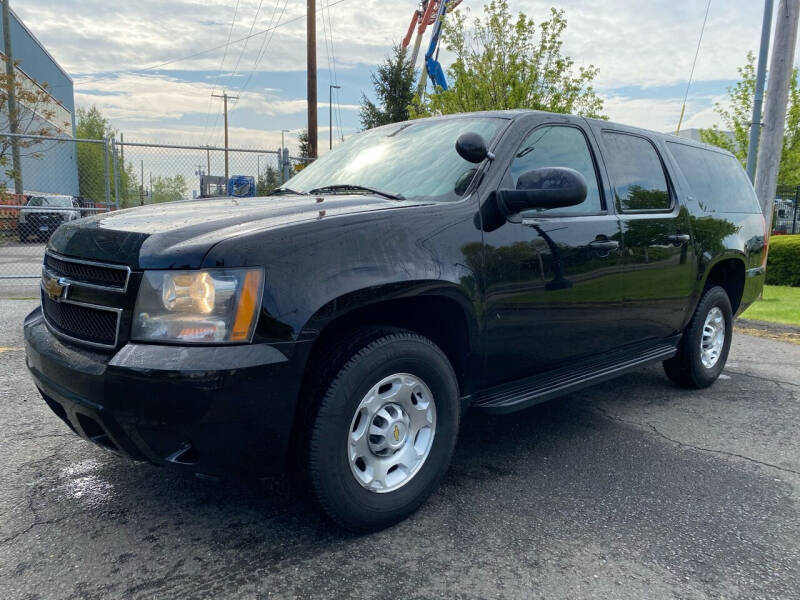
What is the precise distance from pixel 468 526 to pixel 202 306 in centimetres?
141

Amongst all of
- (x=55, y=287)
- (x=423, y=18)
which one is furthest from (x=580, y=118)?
(x=423, y=18)

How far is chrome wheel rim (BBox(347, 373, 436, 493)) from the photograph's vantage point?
8.28ft

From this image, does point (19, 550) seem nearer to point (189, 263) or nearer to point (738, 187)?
point (189, 263)

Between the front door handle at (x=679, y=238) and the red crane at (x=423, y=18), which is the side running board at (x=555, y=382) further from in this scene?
the red crane at (x=423, y=18)

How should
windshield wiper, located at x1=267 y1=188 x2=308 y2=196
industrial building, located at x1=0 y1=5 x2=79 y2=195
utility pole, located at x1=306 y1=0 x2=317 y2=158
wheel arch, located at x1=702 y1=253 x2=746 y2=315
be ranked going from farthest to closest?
1. industrial building, located at x1=0 y1=5 x2=79 y2=195
2. utility pole, located at x1=306 y1=0 x2=317 y2=158
3. wheel arch, located at x1=702 y1=253 x2=746 y2=315
4. windshield wiper, located at x1=267 y1=188 x2=308 y2=196

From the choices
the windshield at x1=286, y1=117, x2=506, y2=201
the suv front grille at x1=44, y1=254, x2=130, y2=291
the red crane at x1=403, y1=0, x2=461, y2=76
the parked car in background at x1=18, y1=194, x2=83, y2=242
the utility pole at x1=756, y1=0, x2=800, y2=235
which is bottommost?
the parked car in background at x1=18, y1=194, x2=83, y2=242

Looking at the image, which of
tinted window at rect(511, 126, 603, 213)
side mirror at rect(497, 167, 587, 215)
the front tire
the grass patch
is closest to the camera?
the front tire

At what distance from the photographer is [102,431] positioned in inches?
92.2

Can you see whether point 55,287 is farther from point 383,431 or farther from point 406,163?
point 406,163

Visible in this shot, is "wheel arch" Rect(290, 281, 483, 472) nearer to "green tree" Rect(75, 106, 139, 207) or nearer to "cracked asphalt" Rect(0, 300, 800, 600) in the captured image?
"cracked asphalt" Rect(0, 300, 800, 600)

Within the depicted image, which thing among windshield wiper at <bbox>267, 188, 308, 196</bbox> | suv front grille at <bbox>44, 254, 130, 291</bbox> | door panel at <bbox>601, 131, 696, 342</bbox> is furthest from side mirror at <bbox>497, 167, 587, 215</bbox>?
suv front grille at <bbox>44, 254, 130, 291</bbox>

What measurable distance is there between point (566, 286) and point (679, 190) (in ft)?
5.32

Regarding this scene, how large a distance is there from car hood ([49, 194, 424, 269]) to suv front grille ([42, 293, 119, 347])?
20 centimetres

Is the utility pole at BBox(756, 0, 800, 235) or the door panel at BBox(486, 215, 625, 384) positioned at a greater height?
the utility pole at BBox(756, 0, 800, 235)
